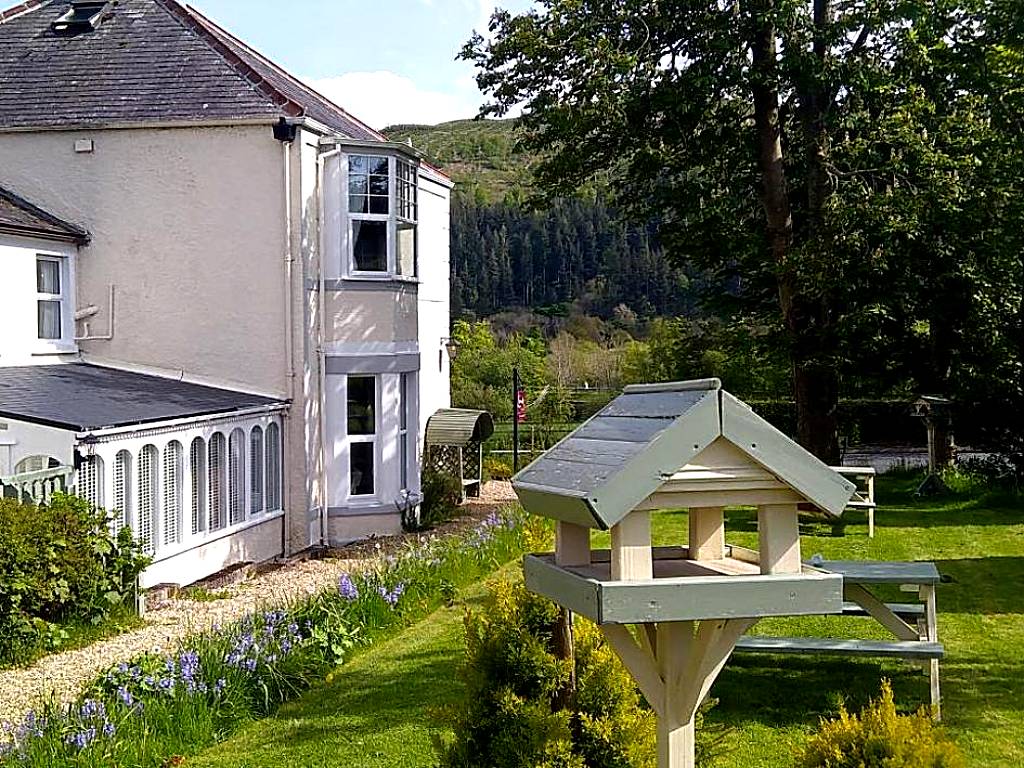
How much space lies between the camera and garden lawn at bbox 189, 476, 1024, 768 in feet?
24.8

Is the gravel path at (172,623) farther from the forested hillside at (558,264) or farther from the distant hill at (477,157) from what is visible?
the distant hill at (477,157)

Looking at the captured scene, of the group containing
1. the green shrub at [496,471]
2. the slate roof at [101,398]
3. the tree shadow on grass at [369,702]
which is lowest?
the green shrub at [496,471]

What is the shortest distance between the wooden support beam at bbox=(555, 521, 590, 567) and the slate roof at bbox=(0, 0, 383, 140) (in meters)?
13.0

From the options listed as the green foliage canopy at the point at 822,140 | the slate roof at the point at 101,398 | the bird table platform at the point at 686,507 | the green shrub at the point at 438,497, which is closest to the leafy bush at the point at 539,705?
the bird table platform at the point at 686,507

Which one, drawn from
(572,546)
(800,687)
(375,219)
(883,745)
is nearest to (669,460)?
(572,546)

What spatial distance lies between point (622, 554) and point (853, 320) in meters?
16.2

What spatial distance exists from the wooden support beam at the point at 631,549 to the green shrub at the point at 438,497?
14.5 metres

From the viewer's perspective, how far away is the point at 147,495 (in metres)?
13.6

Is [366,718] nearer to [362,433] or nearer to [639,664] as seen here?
[639,664]

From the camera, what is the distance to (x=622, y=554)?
422 centimetres

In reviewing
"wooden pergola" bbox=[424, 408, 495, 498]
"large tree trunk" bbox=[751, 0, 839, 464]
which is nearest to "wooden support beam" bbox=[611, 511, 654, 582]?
"large tree trunk" bbox=[751, 0, 839, 464]

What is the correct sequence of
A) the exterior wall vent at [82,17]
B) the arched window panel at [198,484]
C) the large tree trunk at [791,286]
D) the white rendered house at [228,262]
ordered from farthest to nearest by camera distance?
the large tree trunk at [791,286] < the exterior wall vent at [82,17] < the white rendered house at [228,262] < the arched window panel at [198,484]

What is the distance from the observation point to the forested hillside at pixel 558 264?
8006cm

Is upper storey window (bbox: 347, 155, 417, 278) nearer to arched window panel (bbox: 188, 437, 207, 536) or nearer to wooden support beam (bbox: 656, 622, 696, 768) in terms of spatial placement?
arched window panel (bbox: 188, 437, 207, 536)
